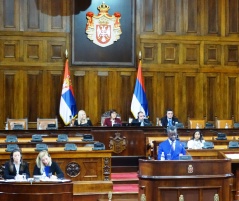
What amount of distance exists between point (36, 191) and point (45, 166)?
3.30 ft

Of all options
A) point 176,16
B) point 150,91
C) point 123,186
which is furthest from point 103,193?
point 176,16

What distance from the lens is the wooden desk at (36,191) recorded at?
27.6 ft

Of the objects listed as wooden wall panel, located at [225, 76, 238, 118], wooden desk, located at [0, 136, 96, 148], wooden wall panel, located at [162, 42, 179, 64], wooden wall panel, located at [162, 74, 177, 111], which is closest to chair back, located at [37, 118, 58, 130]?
wooden desk, located at [0, 136, 96, 148]

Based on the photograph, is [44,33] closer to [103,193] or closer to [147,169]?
[103,193]

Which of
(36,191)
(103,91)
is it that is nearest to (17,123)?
(103,91)

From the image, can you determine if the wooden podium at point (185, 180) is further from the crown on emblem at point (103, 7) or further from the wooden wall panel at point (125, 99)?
the crown on emblem at point (103, 7)

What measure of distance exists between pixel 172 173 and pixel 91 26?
825cm

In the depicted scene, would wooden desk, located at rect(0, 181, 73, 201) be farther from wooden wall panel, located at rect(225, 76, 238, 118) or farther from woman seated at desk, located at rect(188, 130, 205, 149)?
wooden wall panel, located at rect(225, 76, 238, 118)

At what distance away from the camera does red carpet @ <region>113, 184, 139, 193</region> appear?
435 inches

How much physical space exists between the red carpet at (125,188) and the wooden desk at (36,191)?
2.63 meters

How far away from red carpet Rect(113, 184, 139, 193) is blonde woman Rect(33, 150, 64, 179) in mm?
1791

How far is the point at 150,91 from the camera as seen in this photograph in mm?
16750

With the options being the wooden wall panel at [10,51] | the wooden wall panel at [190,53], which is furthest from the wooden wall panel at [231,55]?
the wooden wall panel at [10,51]

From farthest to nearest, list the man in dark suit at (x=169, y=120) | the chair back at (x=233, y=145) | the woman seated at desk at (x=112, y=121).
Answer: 1. the man in dark suit at (x=169, y=120)
2. the woman seated at desk at (x=112, y=121)
3. the chair back at (x=233, y=145)
